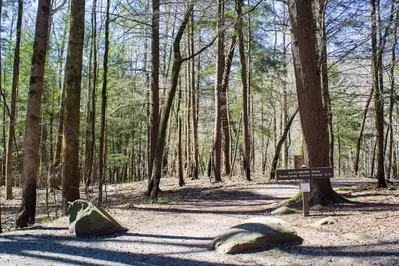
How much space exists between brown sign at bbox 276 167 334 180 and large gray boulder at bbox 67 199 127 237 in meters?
3.27

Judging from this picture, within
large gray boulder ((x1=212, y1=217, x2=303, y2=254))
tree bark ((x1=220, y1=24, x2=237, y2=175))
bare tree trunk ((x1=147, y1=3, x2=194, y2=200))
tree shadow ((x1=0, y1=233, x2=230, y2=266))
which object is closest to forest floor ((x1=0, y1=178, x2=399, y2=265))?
tree shadow ((x1=0, y1=233, x2=230, y2=266))

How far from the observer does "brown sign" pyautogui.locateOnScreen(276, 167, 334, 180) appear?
7.62 m

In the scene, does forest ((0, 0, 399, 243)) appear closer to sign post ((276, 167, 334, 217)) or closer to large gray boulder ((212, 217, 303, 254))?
sign post ((276, 167, 334, 217))

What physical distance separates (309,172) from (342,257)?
9.89 ft

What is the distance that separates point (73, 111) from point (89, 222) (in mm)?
3706

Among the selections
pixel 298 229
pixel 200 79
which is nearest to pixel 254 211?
pixel 298 229

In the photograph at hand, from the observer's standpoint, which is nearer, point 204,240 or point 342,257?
point 342,257

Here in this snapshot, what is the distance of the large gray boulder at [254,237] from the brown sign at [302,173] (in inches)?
73.1

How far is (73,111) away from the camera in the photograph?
950 cm

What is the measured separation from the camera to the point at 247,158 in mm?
17406

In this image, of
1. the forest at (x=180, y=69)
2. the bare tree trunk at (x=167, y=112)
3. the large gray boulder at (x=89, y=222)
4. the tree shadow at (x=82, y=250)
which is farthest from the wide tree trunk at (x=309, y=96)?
the large gray boulder at (x=89, y=222)

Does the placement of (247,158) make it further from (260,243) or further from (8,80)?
(8,80)

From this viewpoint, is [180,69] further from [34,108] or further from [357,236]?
[357,236]

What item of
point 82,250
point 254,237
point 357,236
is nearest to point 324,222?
point 357,236
